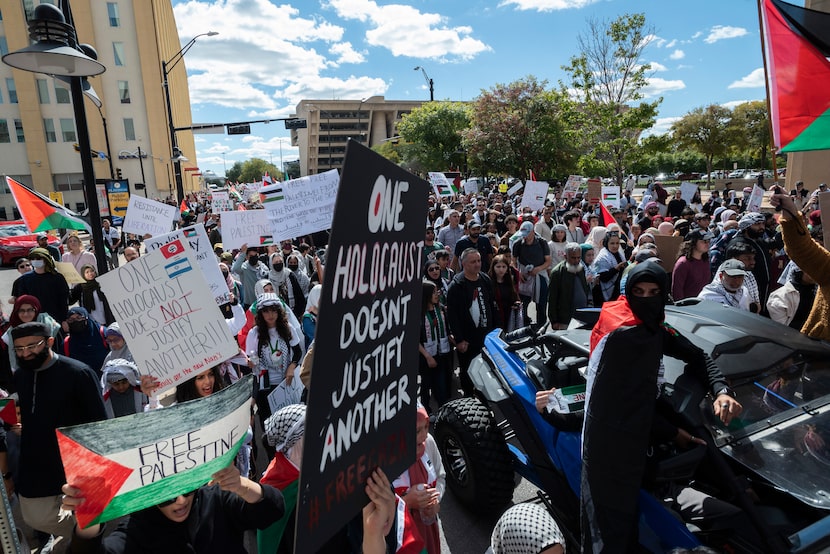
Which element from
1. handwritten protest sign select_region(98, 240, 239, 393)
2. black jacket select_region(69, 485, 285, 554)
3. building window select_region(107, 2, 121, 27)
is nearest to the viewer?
black jacket select_region(69, 485, 285, 554)

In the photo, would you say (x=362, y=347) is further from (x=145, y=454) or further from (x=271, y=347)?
(x=271, y=347)

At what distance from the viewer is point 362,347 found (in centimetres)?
148

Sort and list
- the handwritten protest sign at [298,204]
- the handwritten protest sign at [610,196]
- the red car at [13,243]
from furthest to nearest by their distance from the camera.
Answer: the red car at [13,243] < the handwritten protest sign at [610,196] < the handwritten protest sign at [298,204]

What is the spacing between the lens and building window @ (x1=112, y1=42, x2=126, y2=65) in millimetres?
46031


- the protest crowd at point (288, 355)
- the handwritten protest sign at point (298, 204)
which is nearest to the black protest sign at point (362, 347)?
the protest crowd at point (288, 355)

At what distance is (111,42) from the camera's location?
45844mm

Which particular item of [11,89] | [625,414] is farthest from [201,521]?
[11,89]

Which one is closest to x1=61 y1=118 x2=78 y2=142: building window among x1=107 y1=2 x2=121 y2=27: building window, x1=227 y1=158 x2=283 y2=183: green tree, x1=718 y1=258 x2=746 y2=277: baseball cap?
x1=107 y1=2 x2=121 y2=27: building window

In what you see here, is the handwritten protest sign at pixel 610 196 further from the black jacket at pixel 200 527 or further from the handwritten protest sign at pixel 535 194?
the black jacket at pixel 200 527

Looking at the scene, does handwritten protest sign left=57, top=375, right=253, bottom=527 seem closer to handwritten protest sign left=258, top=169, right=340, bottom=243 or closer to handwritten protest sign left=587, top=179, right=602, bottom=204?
handwritten protest sign left=258, top=169, right=340, bottom=243

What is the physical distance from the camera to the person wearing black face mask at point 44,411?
336 centimetres

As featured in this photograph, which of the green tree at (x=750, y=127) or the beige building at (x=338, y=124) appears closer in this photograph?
the green tree at (x=750, y=127)

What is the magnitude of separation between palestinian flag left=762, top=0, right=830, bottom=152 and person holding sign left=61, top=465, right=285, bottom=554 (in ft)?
16.4

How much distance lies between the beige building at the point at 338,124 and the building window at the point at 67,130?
58166 millimetres
